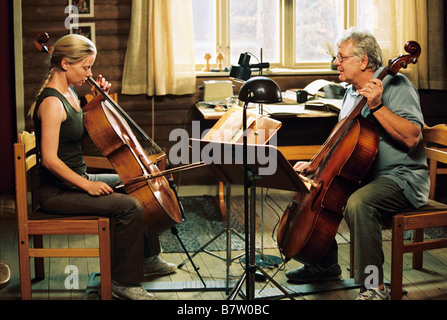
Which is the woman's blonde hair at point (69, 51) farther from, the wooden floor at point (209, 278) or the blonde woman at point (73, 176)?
the wooden floor at point (209, 278)

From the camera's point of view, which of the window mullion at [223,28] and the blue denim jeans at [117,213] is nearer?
the blue denim jeans at [117,213]

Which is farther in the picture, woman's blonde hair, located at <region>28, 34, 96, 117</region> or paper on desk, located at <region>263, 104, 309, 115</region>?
paper on desk, located at <region>263, 104, 309, 115</region>

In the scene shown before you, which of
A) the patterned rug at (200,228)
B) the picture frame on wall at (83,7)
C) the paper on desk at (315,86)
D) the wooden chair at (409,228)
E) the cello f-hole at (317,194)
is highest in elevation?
the picture frame on wall at (83,7)

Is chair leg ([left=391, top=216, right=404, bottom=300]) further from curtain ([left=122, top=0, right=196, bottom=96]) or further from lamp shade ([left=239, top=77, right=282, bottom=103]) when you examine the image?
curtain ([left=122, top=0, right=196, bottom=96])

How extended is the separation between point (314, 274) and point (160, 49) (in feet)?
7.08

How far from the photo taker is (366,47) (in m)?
3.04

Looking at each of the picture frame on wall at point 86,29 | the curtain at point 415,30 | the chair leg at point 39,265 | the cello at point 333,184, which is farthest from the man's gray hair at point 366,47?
the picture frame on wall at point 86,29

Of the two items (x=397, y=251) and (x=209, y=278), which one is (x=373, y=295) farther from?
(x=209, y=278)

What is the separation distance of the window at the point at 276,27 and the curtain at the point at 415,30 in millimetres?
157

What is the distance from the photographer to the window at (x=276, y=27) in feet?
16.0

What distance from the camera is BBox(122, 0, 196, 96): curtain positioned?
4477mm

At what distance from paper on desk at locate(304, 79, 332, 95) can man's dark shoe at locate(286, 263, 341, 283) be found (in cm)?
160

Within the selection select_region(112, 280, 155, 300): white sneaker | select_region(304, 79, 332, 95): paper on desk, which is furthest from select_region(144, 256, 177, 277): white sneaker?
select_region(304, 79, 332, 95): paper on desk

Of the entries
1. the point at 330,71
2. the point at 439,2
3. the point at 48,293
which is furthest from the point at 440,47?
the point at 48,293
